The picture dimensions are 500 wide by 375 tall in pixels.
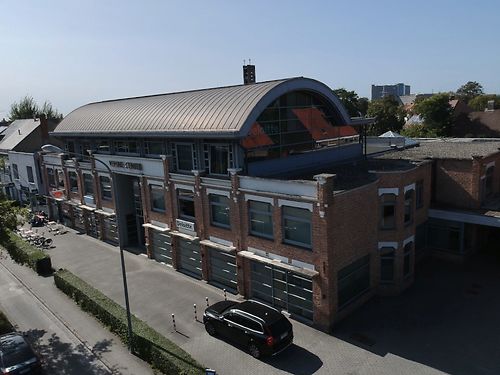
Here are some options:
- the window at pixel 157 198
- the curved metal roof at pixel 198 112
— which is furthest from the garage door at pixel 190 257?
the curved metal roof at pixel 198 112

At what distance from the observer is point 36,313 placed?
2464 cm

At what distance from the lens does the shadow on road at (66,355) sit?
18.8 m

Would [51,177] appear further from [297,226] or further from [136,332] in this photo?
[297,226]

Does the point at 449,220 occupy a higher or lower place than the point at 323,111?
lower

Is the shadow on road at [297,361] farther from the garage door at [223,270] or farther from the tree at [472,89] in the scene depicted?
the tree at [472,89]

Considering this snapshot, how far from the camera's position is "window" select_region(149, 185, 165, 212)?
29.6 metres

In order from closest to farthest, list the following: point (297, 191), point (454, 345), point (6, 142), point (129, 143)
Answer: point (454, 345) < point (297, 191) < point (129, 143) < point (6, 142)

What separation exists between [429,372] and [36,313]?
21201 millimetres

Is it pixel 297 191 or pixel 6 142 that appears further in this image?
pixel 6 142

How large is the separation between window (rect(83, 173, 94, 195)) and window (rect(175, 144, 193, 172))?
12547mm

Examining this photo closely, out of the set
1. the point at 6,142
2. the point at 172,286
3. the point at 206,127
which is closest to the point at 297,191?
the point at 206,127

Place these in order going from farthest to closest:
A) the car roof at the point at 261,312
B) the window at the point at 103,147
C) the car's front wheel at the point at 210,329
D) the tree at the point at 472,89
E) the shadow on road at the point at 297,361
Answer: the tree at the point at 472,89 → the window at the point at 103,147 → the car's front wheel at the point at 210,329 → the car roof at the point at 261,312 → the shadow on road at the point at 297,361

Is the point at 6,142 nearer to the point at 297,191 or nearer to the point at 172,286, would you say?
the point at 172,286

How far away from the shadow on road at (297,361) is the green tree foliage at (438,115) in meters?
58.9
